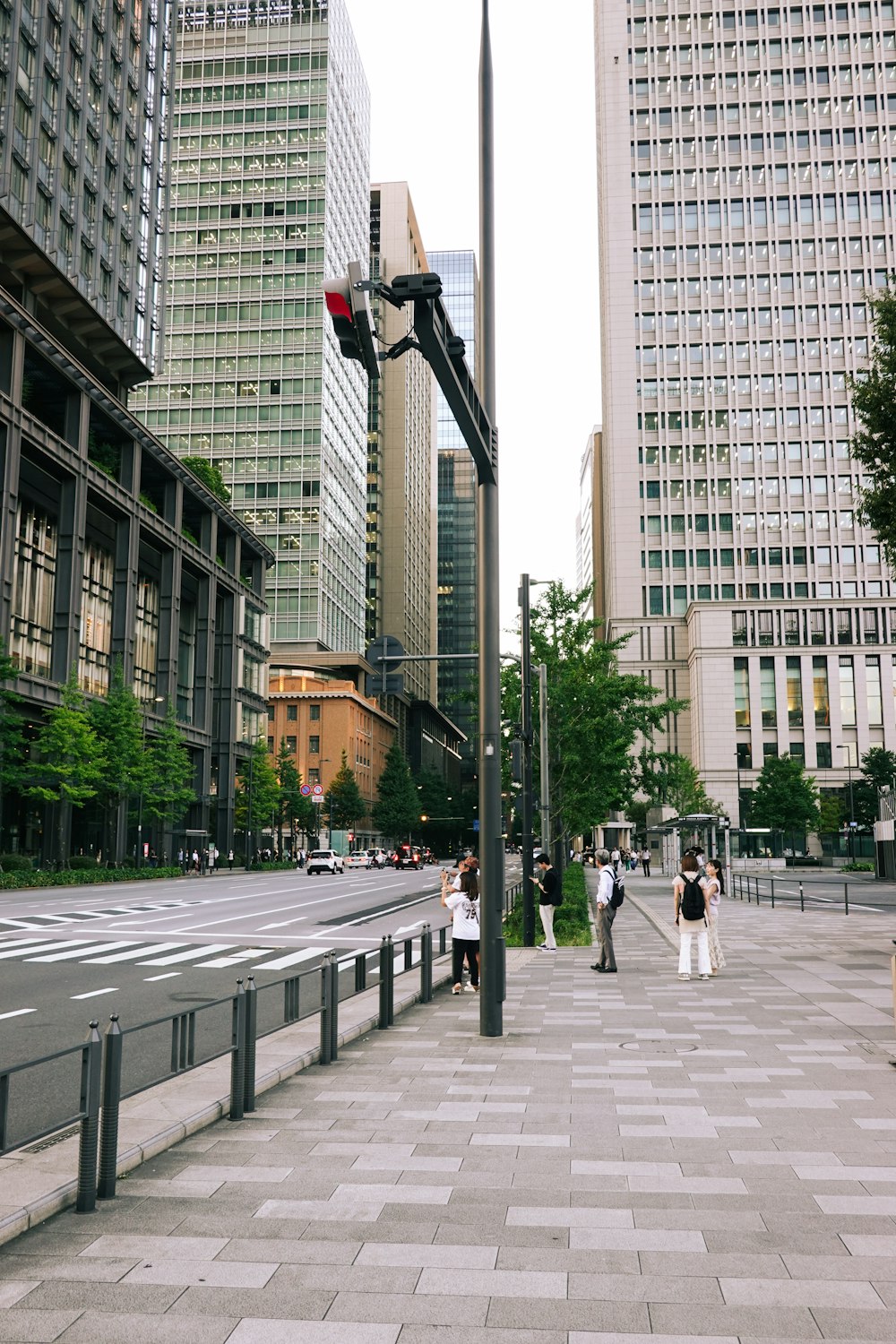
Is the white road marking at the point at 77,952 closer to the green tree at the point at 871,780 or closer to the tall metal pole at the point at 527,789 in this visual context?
the tall metal pole at the point at 527,789

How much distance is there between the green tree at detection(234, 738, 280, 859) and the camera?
82.8m

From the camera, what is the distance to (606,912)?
17.8 meters

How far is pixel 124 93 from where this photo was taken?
64.4 m

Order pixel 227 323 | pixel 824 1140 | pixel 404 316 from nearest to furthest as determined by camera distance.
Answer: pixel 824 1140, pixel 227 323, pixel 404 316

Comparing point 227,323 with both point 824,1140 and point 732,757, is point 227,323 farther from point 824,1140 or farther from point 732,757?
point 824,1140

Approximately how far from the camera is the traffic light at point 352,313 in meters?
7.38

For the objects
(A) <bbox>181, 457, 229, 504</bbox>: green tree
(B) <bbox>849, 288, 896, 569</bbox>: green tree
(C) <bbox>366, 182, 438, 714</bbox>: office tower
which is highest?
(C) <bbox>366, 182, 438, 714</bbox>: office tower

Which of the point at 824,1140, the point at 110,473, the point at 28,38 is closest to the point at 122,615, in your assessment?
the point at 110,473

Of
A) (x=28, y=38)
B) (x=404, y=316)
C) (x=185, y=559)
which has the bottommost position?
(x=185, y=559)

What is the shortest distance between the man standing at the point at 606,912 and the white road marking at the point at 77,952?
9070 millimetres

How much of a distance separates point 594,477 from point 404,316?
37.8 metres

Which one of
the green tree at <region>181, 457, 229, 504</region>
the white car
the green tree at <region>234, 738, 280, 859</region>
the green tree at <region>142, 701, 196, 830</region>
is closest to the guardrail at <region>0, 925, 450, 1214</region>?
the green tree at <region>142, 701, 196, 830</region>

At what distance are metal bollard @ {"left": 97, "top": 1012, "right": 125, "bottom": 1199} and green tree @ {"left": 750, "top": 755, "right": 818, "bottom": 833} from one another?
7867 cm

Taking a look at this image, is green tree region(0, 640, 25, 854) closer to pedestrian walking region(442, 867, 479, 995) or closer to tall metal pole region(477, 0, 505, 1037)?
pedestrian walking region(442, 867, 479, 995)
